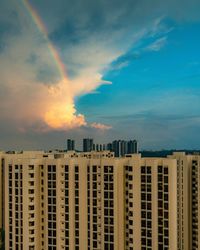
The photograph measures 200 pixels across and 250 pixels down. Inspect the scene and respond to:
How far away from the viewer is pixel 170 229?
27812 millimetres

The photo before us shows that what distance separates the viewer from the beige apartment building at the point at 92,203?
28438 millimetres

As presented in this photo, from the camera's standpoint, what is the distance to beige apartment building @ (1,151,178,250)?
93.3 ft

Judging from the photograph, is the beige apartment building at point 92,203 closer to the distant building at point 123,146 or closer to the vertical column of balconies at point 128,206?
the vertical column of balconies at point 128,206

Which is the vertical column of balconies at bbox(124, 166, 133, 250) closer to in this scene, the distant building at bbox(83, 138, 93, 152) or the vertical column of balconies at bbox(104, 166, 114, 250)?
the vertical column of balconies at bbox(104, 166, 114, 250)

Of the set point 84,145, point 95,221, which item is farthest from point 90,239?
point 84,145

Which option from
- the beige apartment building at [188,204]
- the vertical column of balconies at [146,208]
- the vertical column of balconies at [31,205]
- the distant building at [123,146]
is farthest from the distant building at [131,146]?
the vertical column of balconies at [146,208]

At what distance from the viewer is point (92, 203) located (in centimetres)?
3044

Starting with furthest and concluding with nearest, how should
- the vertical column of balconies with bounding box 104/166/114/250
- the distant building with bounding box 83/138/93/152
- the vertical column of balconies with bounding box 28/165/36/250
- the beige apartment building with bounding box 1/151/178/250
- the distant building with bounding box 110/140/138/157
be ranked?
the distant building with bounding box 83/138/93/152, the distant building with bounding box 110/140/138/157, the vertical column of balconies with bounding box 28/165/36/250, the vertical column of balconies with bounding box 104/166/114/250, the beige apartment building with bounding box 1/151/178/250

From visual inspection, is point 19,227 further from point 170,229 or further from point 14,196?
point 170,229

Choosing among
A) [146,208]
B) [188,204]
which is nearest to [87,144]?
[188,204]

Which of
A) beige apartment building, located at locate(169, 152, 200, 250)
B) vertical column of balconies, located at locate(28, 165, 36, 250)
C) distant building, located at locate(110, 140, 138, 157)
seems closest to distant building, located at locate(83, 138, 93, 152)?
distant building, located at locate(110, 140, 138, 157)

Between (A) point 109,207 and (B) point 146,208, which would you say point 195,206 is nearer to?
(B) point 146,208

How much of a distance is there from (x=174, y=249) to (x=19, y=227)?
12189 millimetres

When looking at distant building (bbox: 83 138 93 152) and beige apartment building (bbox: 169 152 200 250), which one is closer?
beige apartment building (bbox: 169 152 200 250)
